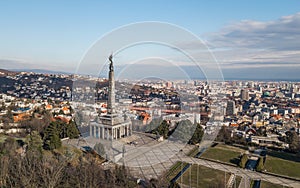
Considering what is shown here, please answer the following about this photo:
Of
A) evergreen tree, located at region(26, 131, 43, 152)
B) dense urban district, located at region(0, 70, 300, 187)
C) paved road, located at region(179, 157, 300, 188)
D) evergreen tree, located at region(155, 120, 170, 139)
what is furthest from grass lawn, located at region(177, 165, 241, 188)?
evergreen tree, located at region(26, 131, 43, 152)

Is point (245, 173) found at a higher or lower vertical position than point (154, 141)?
lower

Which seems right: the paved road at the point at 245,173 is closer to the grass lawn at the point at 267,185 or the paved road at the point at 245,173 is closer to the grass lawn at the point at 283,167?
the grass lawn at the point at 267,185

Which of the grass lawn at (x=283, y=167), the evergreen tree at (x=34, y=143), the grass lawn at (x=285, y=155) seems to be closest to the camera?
Result: the grass lawn at (x=283, y=167)

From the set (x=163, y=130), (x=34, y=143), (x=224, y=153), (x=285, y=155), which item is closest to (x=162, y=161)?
(x=224, y=153)

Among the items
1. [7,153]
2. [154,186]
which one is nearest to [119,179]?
[154,186]

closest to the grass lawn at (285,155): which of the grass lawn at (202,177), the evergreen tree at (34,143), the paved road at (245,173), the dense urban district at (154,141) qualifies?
the dense urban district at (154,141)

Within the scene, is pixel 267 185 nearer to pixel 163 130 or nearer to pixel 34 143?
pixel 163 130
